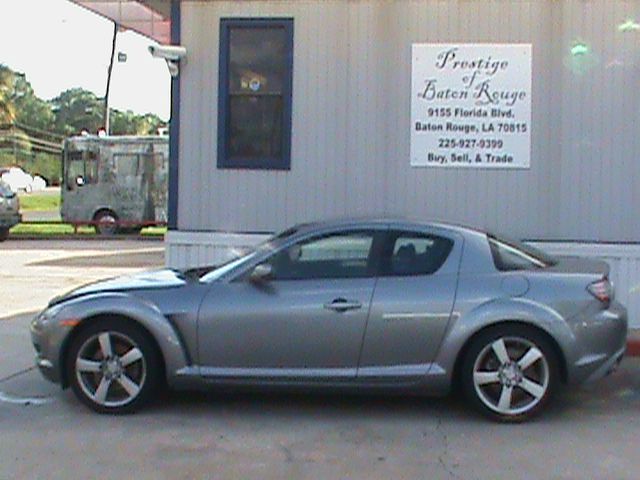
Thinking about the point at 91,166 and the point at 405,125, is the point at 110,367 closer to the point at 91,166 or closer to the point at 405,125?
the point at 405,125

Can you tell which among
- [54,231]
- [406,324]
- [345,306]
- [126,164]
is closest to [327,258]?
[345,306]

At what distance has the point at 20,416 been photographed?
6.76 m

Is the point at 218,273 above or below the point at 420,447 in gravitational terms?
above

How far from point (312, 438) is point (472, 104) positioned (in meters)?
5.02

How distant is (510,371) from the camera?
6395 millimetres

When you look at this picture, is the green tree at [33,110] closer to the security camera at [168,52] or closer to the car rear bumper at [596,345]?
the security camera at [168,52]

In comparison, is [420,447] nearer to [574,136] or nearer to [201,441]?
[201,441]

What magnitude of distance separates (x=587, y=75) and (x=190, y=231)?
4.88 m

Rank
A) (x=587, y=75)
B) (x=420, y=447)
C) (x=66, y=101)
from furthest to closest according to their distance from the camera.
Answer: (x=66, y=101) → (x=587, y=75) → (x=420, y=447)

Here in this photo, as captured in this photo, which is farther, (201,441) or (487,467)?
(201,441)

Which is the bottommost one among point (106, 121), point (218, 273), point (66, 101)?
point (218, 273)

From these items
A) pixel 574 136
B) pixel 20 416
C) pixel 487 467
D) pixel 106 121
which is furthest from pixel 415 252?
pixel 106 121

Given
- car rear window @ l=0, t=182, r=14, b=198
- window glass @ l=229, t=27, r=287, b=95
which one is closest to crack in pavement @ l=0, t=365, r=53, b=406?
window glass @ l=229, t=27, r=287, b=95

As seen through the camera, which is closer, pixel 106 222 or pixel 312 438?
pixel 312 438
